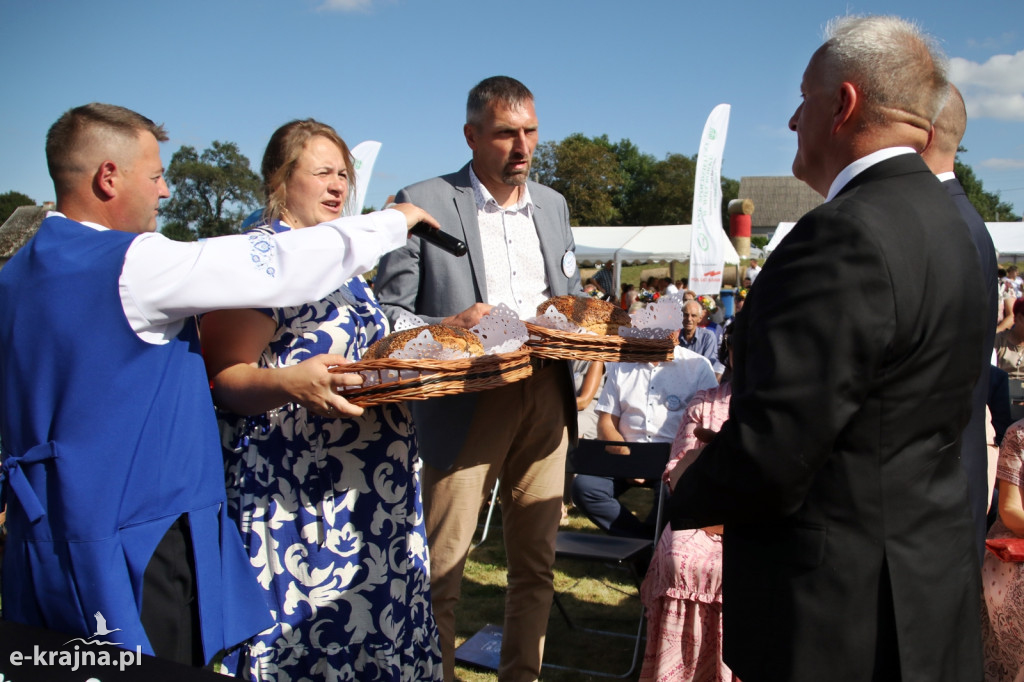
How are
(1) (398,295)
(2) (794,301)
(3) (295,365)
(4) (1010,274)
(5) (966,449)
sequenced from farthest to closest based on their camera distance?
1. (4) (1010,274)
2. (1) (398,295)
3. (5) (966,449)
4. (3) (295,365)
5. (2) (794,301)

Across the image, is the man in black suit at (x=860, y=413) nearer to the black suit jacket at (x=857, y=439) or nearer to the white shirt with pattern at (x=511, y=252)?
the black suit jacket at (x=857, y=439)

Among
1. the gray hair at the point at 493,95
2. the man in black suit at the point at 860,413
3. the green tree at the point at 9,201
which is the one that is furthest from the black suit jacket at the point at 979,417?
the green tree at the point at 9,201

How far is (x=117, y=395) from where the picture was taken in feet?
5.08

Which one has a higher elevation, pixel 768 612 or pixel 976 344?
pixel 976 344

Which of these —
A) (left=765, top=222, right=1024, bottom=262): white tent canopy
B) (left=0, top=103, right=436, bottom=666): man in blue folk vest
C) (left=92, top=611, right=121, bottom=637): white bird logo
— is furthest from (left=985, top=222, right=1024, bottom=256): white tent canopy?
(left=92, top=611, right=121, bottom=637): white bird logo

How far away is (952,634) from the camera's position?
1.52 m

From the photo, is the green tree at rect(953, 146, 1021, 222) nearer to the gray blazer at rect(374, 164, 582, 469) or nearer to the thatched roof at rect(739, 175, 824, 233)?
the thatched roof at rect(739, 175, 824, 233)

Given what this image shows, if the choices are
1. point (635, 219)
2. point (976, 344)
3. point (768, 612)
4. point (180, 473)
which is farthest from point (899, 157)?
point (635, 219)

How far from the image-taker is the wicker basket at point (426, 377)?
1.84m

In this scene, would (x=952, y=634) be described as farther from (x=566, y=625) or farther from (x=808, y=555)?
(x=566, y=625)

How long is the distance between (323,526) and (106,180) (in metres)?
1.02

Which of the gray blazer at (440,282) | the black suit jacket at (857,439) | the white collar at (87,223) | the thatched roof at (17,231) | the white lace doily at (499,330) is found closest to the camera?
the black suit jacket at (857,439)

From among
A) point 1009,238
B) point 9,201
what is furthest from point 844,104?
point 9,201

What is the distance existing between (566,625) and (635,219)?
220 feet
